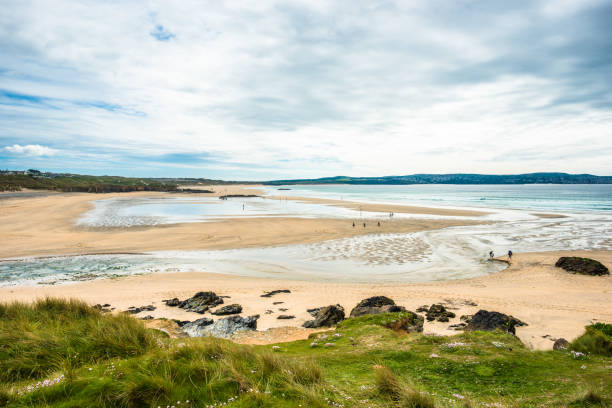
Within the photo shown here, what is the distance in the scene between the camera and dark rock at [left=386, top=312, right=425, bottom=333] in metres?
8.96

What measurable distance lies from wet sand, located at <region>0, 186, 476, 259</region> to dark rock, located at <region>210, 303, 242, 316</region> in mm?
14964

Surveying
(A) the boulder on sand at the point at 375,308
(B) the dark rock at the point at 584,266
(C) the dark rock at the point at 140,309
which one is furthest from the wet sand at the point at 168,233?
(A) the boulder on sand at the point at 375,308

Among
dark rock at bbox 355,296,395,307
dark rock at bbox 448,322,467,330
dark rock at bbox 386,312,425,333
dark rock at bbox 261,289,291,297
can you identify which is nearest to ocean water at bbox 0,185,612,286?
dark rock at bbox 261,289,291,297

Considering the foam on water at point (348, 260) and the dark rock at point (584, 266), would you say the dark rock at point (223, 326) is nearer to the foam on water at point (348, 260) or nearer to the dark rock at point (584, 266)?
the foam on water at point (348, 260)

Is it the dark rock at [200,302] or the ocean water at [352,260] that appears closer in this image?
the dark rock at [200,302]

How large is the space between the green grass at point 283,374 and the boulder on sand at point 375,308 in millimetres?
4000

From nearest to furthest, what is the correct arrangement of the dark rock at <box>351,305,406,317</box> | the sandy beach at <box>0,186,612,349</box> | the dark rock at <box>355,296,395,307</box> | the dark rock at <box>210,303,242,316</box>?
the dark rock at <box>351,305,406,317</box>, the dark rock at <box>355,296,395,307</box>, the sandy beach at <box>0,186,612,349</box>, the dark rock at <box>210,303,242,316</box>

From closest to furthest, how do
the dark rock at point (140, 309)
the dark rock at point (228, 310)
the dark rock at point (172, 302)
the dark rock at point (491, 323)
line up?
1. the dark rock at point (491, 323)
2. the dark rock at point (228, 310)
3. the dark rock at point (140, 309)
4. the dark rock at point (172, 302)

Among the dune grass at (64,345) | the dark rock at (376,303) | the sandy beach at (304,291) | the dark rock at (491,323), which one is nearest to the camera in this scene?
the dune grass at (64,345)

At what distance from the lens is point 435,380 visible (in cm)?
522

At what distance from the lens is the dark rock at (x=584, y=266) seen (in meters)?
19.8

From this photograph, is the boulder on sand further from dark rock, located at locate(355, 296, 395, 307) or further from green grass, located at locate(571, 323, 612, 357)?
green grass, located at locate(571, 323, 612, 357)

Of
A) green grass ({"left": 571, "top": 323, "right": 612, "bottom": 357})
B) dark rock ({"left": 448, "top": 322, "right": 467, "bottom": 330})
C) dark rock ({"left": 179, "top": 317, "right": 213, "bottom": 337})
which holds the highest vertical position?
green grass ({"left": 571, "top": 323, "right": 612, "bottom": 357})

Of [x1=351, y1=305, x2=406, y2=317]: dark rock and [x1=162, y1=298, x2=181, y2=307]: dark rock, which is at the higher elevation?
[x1=351, y1=305, x2=406, y2=317]: dark rock
